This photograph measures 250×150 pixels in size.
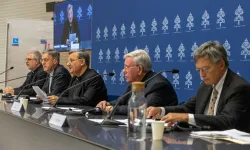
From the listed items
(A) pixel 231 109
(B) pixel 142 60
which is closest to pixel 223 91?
(A) pixel 231 109

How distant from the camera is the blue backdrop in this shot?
358cm

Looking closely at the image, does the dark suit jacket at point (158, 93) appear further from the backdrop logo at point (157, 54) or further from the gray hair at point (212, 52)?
the backdrop logo at point (157, 54)

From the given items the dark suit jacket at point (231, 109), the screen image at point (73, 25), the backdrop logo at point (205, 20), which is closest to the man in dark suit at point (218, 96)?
the dark suit jacket at point (231, 109)

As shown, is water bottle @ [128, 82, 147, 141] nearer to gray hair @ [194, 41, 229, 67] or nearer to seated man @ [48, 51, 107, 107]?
gray hair @ [194, 41, 229, 67]

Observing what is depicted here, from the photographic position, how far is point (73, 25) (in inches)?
254

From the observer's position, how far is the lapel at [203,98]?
271 centimetres

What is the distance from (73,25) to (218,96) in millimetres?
4193

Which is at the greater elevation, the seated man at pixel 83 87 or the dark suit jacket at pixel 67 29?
the dark suit jacket at pixel 67 29

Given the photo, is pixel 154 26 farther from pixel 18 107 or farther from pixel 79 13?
pixel 79 13

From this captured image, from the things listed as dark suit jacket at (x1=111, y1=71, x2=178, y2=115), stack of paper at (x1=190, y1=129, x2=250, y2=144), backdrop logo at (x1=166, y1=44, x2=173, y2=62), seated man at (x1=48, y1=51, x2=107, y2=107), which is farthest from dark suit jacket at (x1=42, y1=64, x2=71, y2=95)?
stack of paper at (x1=190, y1=129, x2=250, y2=144)

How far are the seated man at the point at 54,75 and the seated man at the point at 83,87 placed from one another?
242 millimetres

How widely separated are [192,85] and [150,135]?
215 centimetres

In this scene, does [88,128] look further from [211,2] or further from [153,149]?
[211,2]

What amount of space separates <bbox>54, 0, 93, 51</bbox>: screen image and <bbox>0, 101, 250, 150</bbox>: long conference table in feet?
9.51
